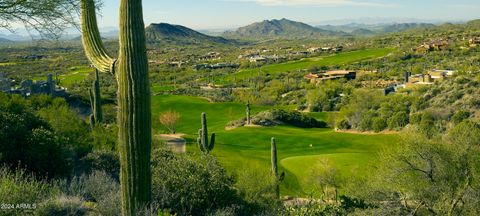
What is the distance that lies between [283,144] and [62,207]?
28.3m

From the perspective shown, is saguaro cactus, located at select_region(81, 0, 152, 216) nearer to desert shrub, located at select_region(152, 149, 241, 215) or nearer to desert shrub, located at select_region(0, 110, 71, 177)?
desert shrub, located at select_region(152, 149, 241, 215)

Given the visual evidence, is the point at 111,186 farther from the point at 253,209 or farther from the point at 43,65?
the point at 43,65

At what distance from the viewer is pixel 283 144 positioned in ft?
115

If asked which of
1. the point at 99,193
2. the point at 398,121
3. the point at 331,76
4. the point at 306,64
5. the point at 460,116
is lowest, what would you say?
the point at 398,121

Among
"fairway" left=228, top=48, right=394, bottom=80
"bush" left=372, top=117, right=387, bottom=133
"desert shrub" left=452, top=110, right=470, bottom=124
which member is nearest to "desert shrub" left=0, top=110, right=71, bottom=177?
"desert shrub" left=452, top=110, right=470, bottom=124

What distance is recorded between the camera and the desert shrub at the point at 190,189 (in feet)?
33.3

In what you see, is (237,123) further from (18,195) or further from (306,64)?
(306,64)

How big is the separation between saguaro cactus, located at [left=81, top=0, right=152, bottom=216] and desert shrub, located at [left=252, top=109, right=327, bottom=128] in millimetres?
38476

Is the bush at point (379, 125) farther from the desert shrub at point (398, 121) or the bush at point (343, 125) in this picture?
the bush at point (343, 125)

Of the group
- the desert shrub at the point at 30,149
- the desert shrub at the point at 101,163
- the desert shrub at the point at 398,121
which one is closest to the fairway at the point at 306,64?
the desert shrub at the point at 398,121

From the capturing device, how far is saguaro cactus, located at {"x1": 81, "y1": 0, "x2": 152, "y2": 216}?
22.3 feet

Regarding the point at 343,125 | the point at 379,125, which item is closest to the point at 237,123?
the point at 343,125

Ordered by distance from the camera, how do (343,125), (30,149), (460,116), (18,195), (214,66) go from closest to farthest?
(18,195), (30,149), (460,116), (343,125), (214,66)

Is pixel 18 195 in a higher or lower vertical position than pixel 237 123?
higher
